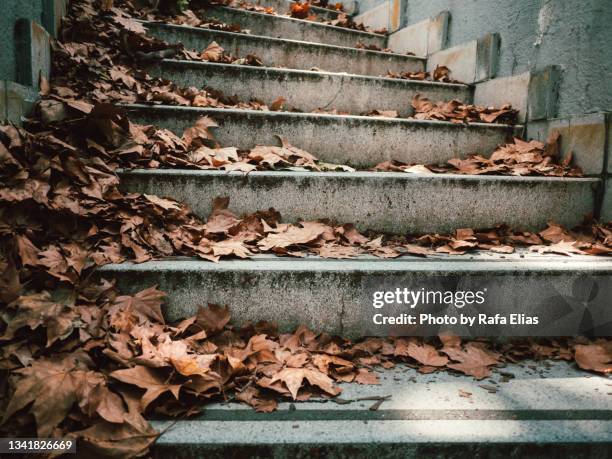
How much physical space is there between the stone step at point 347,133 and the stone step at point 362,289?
1.00m

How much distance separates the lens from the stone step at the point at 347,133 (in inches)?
91.5

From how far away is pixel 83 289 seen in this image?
1.44 meters

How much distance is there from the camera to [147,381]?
3.92ft

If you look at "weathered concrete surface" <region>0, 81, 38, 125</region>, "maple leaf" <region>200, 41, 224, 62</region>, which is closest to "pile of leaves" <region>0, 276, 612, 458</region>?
"weathered concrete surface" <region>0, 81, 38, 125</region>

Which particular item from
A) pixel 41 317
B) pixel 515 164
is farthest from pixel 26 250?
pixel 515 164

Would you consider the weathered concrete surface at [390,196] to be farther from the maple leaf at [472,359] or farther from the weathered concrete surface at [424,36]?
the weathered concrete surface at [424,36]

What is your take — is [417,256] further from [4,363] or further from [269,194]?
[4,363]

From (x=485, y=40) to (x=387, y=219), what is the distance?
75.4 inches

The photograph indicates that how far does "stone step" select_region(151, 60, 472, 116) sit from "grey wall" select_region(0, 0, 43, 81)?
2.70 ft

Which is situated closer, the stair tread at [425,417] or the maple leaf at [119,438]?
the maple leaf at [119,438]

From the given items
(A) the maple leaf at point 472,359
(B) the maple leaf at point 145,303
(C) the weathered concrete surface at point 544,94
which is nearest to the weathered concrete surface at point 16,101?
(B) the maple leaf at point 145,303

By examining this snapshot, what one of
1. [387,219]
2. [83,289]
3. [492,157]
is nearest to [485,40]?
[492,157]

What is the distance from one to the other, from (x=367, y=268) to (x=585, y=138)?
5.14ft

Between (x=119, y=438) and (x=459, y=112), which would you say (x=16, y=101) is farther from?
(x=459, y=112)
